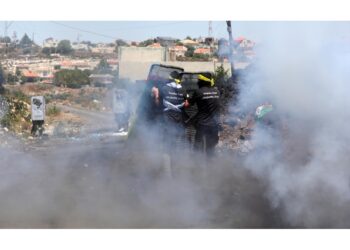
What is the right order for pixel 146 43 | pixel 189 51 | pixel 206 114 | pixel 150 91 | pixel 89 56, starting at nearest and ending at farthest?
pixel 206 114 < pixel 150 91 < pixel 146 43 < pixel 189 51 < pixel 89 56

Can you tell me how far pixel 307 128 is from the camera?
18.2 feet

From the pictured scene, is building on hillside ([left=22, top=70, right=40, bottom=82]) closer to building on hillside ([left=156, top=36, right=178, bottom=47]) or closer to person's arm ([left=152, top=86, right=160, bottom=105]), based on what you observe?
building on hillside ([left=156, top=36, right=178, bottom=47])

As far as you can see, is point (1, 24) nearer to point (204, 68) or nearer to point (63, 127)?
point (204, 68)

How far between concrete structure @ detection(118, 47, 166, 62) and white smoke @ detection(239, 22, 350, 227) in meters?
2.58

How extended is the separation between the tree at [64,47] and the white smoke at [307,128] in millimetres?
3882

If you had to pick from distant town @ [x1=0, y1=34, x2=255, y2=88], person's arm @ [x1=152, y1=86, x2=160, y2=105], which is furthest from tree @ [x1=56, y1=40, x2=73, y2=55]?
person's arm @ [x1=152, y1=86, x2=160, y2=105]

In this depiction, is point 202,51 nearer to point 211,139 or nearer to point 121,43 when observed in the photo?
point 121,43

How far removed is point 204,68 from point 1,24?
3.40 metres

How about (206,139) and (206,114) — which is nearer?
(206,114)

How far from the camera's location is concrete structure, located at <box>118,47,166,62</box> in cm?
855

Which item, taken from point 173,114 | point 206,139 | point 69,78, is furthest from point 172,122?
point 69,78

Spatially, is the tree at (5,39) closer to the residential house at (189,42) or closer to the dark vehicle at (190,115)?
the residential house at (189,42)


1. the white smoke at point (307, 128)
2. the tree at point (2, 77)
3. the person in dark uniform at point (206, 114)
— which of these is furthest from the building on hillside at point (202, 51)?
the tree at point (2, 77)

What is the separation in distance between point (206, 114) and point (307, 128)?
1.40 metres
